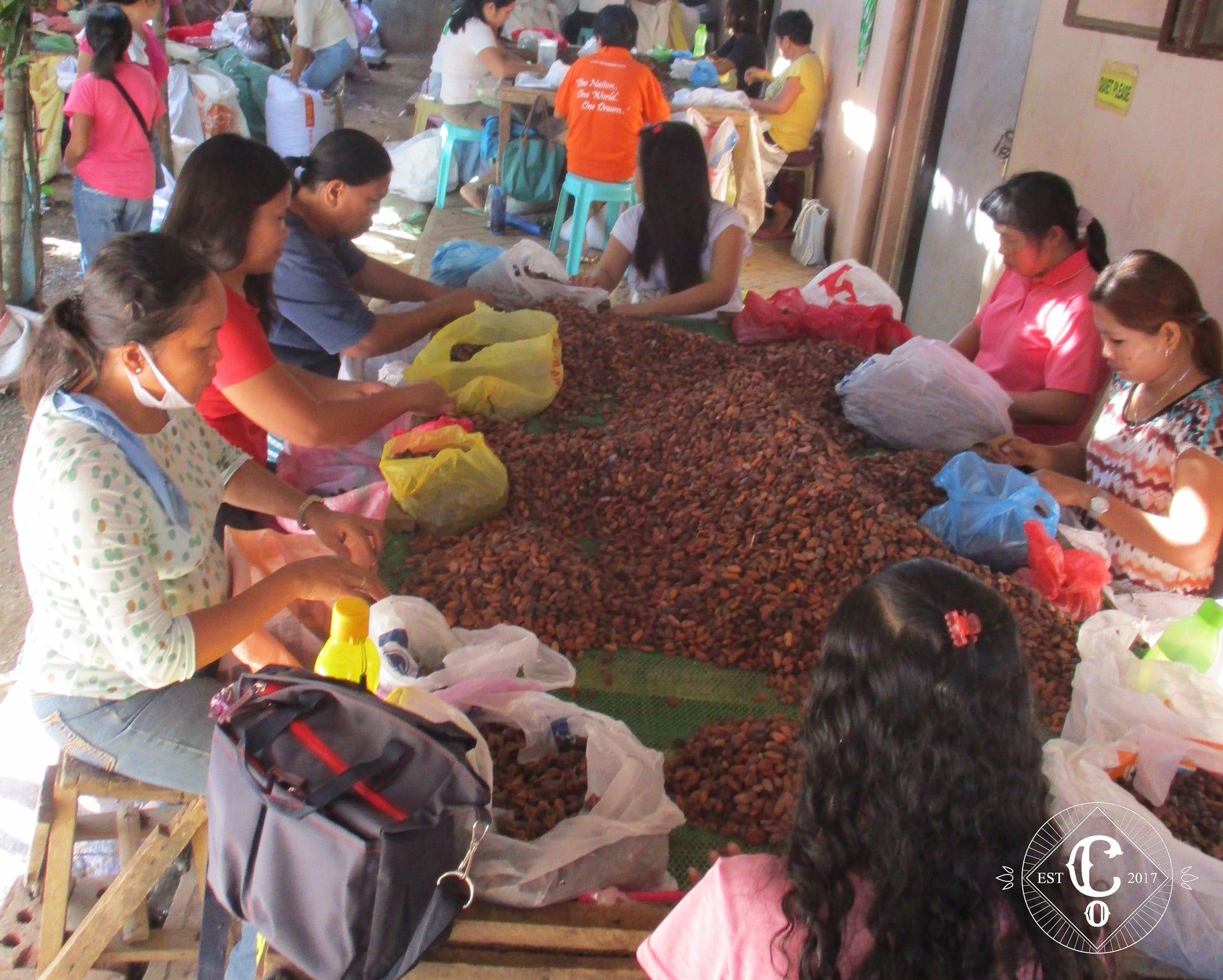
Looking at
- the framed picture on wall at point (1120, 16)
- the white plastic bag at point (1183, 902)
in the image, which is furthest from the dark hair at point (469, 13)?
the white plastic bag at point (1183, 902)

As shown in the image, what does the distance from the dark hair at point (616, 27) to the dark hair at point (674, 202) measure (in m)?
2.59

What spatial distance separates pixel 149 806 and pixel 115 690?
0.77 meters

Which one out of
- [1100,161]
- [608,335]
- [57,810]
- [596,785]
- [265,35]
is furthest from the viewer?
[265,35]

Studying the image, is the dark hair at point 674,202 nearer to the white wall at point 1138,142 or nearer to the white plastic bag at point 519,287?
the white plastic bag at point 519,287

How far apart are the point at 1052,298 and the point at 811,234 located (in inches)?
179

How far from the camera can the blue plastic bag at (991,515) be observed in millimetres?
2365

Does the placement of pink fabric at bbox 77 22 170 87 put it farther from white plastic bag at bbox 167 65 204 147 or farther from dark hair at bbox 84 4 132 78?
white plastic bag at bbox 167 65 204 147

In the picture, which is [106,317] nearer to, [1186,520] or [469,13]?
[1186,520]

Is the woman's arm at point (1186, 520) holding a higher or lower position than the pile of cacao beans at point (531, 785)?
higher

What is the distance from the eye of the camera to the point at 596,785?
5.44 feet

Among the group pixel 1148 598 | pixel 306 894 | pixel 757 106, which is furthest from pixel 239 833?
pixel 757 106

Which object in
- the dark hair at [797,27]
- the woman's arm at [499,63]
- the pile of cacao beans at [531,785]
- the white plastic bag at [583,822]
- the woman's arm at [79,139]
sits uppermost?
the dark hair at [797,27]

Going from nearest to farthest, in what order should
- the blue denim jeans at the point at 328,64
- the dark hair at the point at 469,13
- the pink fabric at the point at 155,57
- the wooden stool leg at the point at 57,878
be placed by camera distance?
the wooden stool leg at the point at 57,878 → the pink fabric at the point at 155,57 → the dark hair at the point at 469,13 → the blue denim jeans at the point at 328,64

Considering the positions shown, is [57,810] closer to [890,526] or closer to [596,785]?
[596,785]
